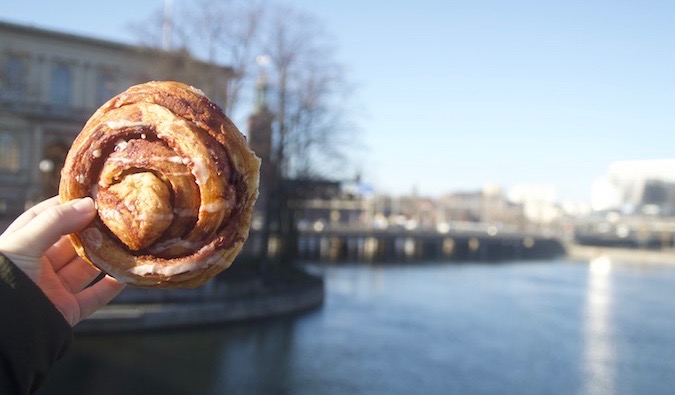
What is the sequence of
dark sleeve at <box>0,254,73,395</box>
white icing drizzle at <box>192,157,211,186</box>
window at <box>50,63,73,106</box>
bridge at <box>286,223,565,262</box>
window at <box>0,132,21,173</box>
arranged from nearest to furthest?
dark sleeve at <box>0,254,73,395</box>
white icing drizzle at <box>192,157,211,186</box>
window at <box>0,132,21,173</box>
window at <box>50,63,73,106</box>
bridge at <box>286,223,565,262</box>

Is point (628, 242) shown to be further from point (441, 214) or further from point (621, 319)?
point (621, 319)

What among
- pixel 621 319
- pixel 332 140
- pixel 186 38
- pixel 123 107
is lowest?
pixel 621 319

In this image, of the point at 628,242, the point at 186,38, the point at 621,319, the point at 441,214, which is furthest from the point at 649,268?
the point at 441,214

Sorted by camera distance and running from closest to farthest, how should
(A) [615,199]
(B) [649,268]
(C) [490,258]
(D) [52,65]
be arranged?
(D) [52,65]
(B) [649,268]
(C) [490,258]
(A) [615,199]

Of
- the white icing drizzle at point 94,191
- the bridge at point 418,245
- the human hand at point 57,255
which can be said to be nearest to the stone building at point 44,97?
the bridge at point 418,245

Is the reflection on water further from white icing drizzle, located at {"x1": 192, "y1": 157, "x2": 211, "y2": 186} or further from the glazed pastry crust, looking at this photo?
white icing drizzle, located at {"x1": 192, "y1": 157, "x2": 211, "y2": 186}

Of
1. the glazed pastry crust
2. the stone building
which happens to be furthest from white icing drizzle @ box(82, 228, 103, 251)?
the stone building

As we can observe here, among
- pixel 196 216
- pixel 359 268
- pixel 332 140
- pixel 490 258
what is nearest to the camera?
pixel 196 216

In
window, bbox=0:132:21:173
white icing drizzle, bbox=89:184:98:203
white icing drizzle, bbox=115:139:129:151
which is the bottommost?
white icing drizzle, bbox=89:184:98:203

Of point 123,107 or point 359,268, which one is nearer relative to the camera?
point 123,107
